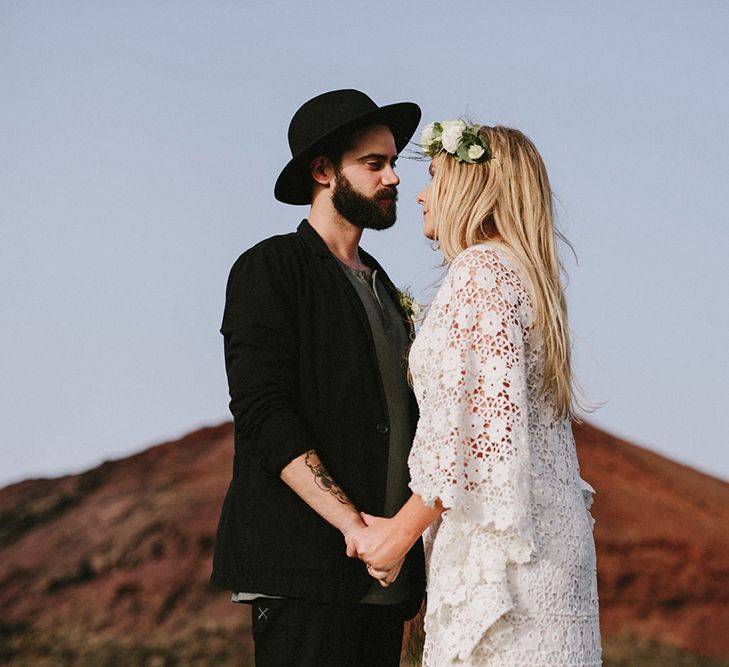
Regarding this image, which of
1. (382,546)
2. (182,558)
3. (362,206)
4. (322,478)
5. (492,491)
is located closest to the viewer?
(492,491)

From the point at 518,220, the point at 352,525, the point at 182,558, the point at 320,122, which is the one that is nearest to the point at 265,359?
the point at 352,525

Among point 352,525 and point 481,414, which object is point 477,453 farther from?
point 352,525

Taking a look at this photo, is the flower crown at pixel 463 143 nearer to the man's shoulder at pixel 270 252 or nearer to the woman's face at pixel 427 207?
the woman's face at pixel 427 207

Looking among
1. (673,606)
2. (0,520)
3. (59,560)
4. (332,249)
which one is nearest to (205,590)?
(59,560)

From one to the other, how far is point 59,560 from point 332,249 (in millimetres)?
7298

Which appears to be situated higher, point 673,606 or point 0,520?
point 0,520

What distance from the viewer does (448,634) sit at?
241cm

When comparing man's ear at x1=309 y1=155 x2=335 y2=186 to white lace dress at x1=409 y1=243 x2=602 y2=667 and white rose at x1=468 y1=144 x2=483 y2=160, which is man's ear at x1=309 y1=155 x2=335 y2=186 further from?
white lace dress at x1=409 y1=243 x2=602 y2=667

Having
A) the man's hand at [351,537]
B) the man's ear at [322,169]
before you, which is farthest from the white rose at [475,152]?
the man's hand at [351,537]

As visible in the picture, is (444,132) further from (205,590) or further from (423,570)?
(205,590)

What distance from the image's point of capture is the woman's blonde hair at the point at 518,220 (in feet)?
8.26

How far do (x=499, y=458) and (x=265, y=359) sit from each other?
0.67m

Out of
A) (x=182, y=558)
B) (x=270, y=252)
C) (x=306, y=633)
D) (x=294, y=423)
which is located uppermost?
(x=270, y=252)

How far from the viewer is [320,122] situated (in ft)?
10.5
